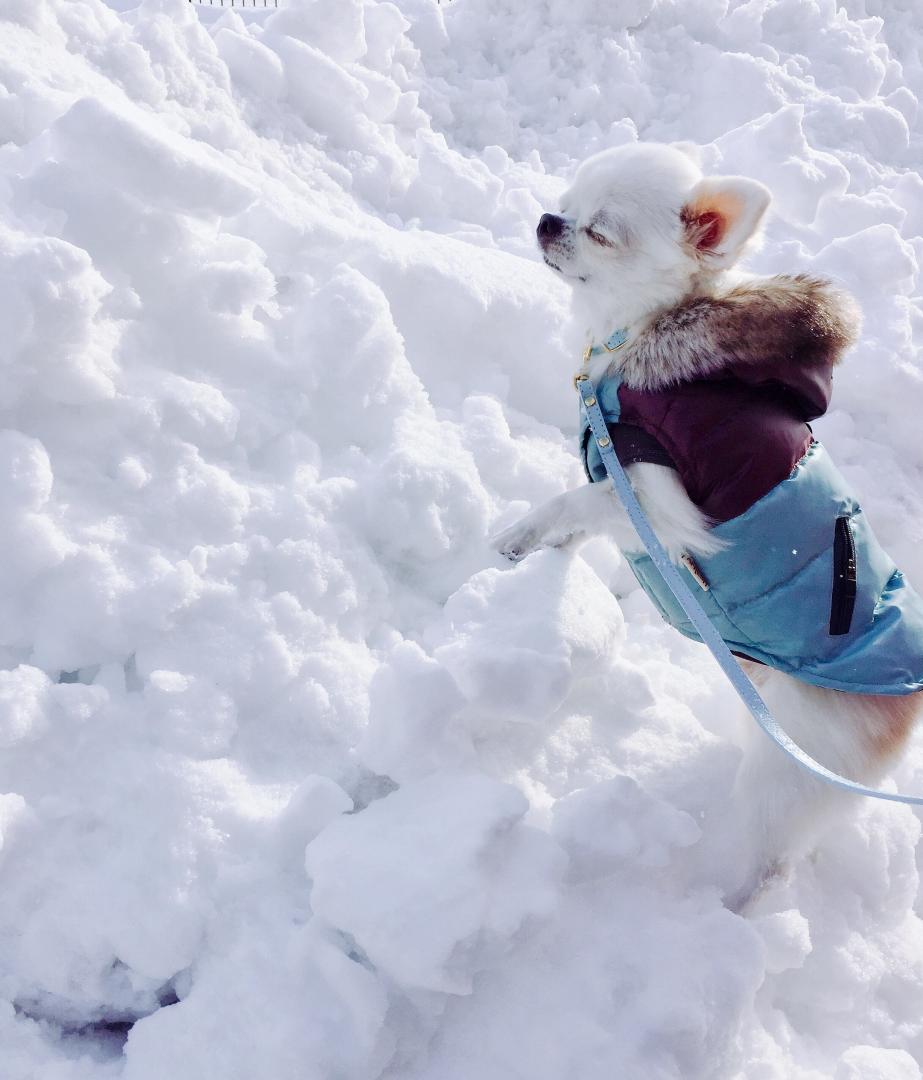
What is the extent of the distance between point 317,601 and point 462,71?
13.9 feet

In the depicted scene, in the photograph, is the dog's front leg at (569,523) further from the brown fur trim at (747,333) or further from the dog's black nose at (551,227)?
the dog's black nose at (551,227)

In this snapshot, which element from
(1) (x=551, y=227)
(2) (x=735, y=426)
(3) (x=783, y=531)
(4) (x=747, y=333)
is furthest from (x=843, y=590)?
(1) (x=551, y=227)

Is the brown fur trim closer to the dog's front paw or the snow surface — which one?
the dog's front paw

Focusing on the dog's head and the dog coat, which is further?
the dog's head

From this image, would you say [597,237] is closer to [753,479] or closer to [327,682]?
[753,479]

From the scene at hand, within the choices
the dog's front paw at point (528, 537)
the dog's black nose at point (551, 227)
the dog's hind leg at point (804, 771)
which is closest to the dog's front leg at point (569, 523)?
the dog's front paw at point (528, 537)

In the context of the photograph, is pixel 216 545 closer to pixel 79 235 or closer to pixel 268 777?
pixel 268 777

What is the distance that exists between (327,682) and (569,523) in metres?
0.77

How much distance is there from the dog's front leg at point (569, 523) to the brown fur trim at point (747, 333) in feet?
1.04

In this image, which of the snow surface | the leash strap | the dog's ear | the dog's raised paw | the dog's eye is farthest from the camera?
the dog's raised paw

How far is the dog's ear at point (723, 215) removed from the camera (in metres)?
1.84

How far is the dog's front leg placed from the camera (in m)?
2.04

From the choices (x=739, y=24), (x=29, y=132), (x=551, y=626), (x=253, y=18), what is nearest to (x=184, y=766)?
(x=551, y=626)

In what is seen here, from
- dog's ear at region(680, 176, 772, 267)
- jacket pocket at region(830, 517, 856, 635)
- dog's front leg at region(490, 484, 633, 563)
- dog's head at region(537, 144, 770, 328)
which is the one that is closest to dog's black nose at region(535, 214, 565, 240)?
dog's head at region(537, 144, 770, 328)
